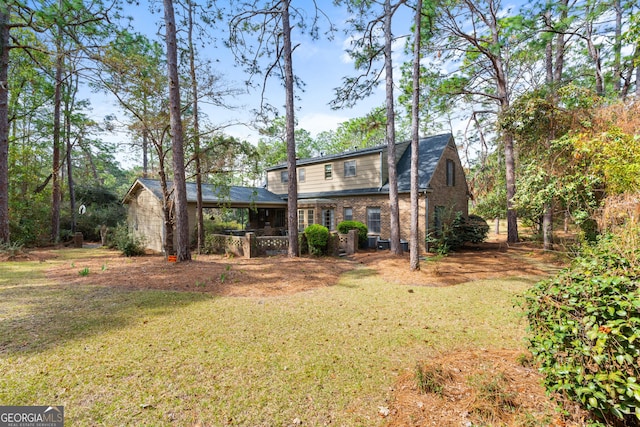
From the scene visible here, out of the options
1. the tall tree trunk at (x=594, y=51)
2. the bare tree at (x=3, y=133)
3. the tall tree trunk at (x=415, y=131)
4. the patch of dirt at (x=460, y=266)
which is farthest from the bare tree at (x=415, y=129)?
the bare tree at (x=3, y=133)

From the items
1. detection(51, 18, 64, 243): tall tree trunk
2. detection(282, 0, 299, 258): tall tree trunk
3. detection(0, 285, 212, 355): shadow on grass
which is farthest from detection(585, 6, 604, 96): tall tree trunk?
detection(51, 18, 64, 243): tall tree trunk

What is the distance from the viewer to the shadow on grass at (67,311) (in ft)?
13.9

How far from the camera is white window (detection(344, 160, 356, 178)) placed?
17.4 meters

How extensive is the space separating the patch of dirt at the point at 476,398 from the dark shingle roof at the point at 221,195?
11.2 metres

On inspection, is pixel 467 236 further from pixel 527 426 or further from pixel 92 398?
pixel 92 398

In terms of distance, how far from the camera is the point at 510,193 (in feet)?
49.2

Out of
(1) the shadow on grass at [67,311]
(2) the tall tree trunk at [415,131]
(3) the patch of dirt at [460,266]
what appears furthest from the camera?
(2) the tall tree trunk at [415,131]

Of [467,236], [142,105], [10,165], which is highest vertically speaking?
[142,105]

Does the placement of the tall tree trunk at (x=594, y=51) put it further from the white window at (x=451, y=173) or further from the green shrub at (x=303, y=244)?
the green shrub at (x=303, y=244)

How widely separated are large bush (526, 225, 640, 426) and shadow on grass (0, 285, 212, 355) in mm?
6225

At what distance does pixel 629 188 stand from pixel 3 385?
437 inches

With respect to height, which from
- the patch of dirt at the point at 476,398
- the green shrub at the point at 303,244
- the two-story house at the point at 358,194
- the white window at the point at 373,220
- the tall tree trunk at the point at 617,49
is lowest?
the patch of dirt at the point at 476,398

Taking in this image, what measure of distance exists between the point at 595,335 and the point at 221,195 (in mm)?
13720

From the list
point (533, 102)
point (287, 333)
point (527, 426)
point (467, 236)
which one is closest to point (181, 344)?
point (287, 333)
